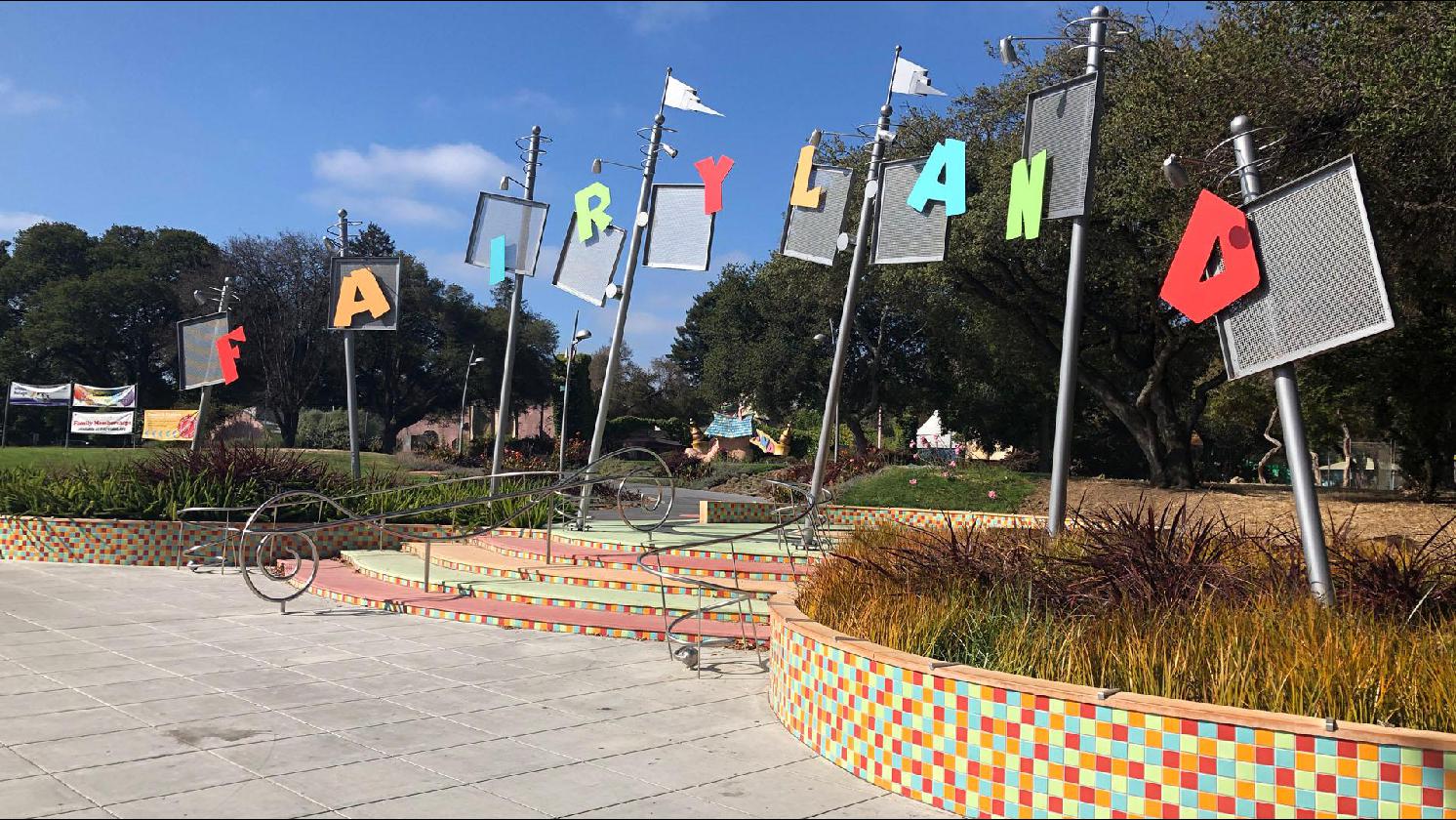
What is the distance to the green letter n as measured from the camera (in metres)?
8.20

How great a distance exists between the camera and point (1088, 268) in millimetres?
19484

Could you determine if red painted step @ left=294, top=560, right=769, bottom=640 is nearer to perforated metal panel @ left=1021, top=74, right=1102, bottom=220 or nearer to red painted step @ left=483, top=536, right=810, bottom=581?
red painted step @ left=483, top=536, right=810, bottom=581

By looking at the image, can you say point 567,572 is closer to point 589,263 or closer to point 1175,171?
point 589,263

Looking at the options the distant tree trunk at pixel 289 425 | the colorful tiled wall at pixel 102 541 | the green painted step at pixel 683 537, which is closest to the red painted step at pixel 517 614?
the green painted step at pixel 683 537

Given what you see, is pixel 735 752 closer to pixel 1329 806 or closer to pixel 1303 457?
pixel 1329 806

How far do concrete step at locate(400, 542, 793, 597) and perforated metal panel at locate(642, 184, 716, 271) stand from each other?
359cm

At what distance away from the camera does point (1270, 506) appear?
17.5 meters

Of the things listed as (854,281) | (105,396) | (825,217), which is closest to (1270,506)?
(854,281)

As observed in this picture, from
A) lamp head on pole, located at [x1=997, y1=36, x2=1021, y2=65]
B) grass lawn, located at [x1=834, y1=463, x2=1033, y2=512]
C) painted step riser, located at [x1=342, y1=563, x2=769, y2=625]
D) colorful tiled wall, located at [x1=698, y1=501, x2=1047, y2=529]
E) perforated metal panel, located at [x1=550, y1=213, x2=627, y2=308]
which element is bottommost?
painted step riser, located at [x1=342, y1=563, x2=769, y2=625]

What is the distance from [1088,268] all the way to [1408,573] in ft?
50.0

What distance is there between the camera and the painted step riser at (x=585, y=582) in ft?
29.4

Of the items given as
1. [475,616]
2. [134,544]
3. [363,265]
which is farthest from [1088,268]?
[134,544]

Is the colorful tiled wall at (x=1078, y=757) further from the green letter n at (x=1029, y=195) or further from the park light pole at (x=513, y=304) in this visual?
the park light pole at (x=513, y=304)

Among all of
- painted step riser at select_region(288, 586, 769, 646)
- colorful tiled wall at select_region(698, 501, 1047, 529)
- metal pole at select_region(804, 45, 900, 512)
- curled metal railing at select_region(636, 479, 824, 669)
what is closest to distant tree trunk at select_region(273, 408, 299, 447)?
colorful tiled wall at select_region(698, 501, 1047, 529)
